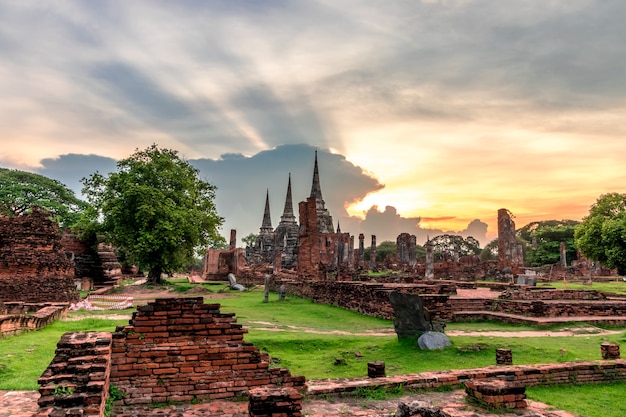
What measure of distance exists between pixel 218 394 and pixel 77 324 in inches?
318

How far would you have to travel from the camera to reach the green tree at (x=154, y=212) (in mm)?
25375

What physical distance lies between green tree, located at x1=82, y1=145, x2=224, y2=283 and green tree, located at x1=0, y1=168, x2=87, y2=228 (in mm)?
12356

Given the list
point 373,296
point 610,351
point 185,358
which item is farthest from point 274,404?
point 373,296

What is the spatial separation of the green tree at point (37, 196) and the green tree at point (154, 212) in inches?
486

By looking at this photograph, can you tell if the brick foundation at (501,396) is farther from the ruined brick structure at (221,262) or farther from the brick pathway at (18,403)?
the ruined brick structure at (221,262)

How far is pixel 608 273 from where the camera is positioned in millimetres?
41750

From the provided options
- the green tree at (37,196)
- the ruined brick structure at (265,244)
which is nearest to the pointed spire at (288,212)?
the ruined brick structure at (265,244)

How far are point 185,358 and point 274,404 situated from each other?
1.70m

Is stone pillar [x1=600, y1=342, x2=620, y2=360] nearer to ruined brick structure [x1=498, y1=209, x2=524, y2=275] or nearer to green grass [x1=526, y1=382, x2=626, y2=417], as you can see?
green grass [x1=526, y1=382, x2=626, y2=417]

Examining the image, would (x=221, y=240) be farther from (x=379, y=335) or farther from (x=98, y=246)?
(x=379, y=335)

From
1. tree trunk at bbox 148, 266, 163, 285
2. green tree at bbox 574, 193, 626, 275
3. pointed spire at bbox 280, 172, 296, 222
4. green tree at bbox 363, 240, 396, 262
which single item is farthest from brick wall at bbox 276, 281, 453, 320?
green tree at bbox 363, 240, 396, 262

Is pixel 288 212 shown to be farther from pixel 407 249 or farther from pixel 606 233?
pixel 606 233

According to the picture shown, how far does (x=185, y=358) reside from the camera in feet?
19.1

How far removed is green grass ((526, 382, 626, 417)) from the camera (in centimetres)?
554
